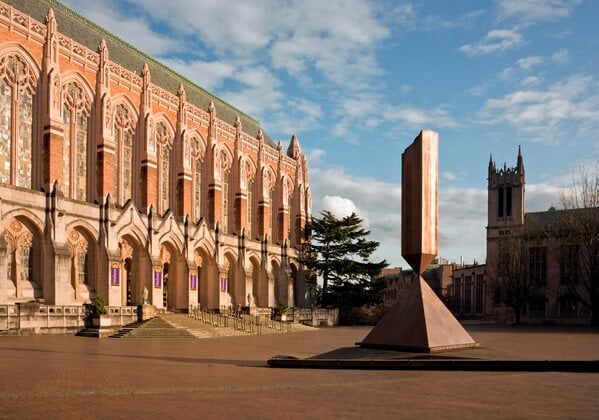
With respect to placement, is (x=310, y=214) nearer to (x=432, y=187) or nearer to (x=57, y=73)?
(x=57, y=73)

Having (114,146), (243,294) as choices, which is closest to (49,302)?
(114,146)

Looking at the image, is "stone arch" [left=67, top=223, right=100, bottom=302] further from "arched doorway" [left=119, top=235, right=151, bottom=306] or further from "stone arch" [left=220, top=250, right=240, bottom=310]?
"stone arch" [left=220, top=250, right=240, bottom=310]

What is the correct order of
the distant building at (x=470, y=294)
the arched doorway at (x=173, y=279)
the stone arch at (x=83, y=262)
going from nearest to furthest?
the stone arch at (x=83, y=262), the arched doorway at (x=173, y=279), the distant building at (x=470, y=294)

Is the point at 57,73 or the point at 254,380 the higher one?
the point at 57,73

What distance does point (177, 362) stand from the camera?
17.5 metres

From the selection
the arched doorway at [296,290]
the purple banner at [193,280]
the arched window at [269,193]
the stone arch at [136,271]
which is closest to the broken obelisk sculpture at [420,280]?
the stone arch at [136,271]

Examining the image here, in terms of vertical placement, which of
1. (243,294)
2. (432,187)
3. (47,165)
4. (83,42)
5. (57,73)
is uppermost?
(83,42)

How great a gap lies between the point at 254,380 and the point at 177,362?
526cm

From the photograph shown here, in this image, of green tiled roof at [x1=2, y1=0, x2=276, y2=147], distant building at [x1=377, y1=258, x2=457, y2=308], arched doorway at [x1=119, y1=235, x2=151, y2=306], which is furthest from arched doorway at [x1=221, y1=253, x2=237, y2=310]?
distant building at [x1=377, y1=258, x2=457, y2=308]

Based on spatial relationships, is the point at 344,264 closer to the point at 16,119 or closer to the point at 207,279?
the point at 207,279

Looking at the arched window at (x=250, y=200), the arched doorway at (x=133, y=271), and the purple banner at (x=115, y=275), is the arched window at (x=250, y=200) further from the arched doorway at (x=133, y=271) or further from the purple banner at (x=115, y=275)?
the purple banner at (x=115, y=275)

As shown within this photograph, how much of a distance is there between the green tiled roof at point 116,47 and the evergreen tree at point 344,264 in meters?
15.7

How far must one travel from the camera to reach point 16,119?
34062 mm

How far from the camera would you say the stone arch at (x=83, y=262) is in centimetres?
3575
